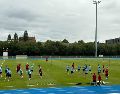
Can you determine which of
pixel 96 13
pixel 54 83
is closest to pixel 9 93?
pixel 54 83

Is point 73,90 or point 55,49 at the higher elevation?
point 55,49

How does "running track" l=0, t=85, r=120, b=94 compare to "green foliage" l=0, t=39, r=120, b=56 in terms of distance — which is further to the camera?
"green foliage" l=0, t=39, r=120, b=56

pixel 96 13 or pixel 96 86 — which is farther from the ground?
pixel 96 13

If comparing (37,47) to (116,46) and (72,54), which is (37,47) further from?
(116,46)

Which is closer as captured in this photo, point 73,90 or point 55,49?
point 73,90

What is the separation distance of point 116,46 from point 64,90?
313 ft

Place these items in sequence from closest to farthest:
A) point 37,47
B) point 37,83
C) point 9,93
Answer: point 9,93 → point 37,83 → point 37,47

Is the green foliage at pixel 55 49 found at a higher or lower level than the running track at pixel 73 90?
higher

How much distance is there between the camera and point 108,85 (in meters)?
31.4

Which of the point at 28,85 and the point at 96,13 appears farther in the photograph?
the point at 96,13

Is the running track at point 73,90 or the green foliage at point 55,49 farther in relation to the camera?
the green foliage at point 55,49

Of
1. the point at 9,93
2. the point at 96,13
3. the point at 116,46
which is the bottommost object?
the point at 9,93

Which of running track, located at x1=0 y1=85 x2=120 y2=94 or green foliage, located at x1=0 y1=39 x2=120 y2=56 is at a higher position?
green foliage, located at x1=0 y1=39 x2=120 y2=56

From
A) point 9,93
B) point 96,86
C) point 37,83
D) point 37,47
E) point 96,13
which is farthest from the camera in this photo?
point 37,47
